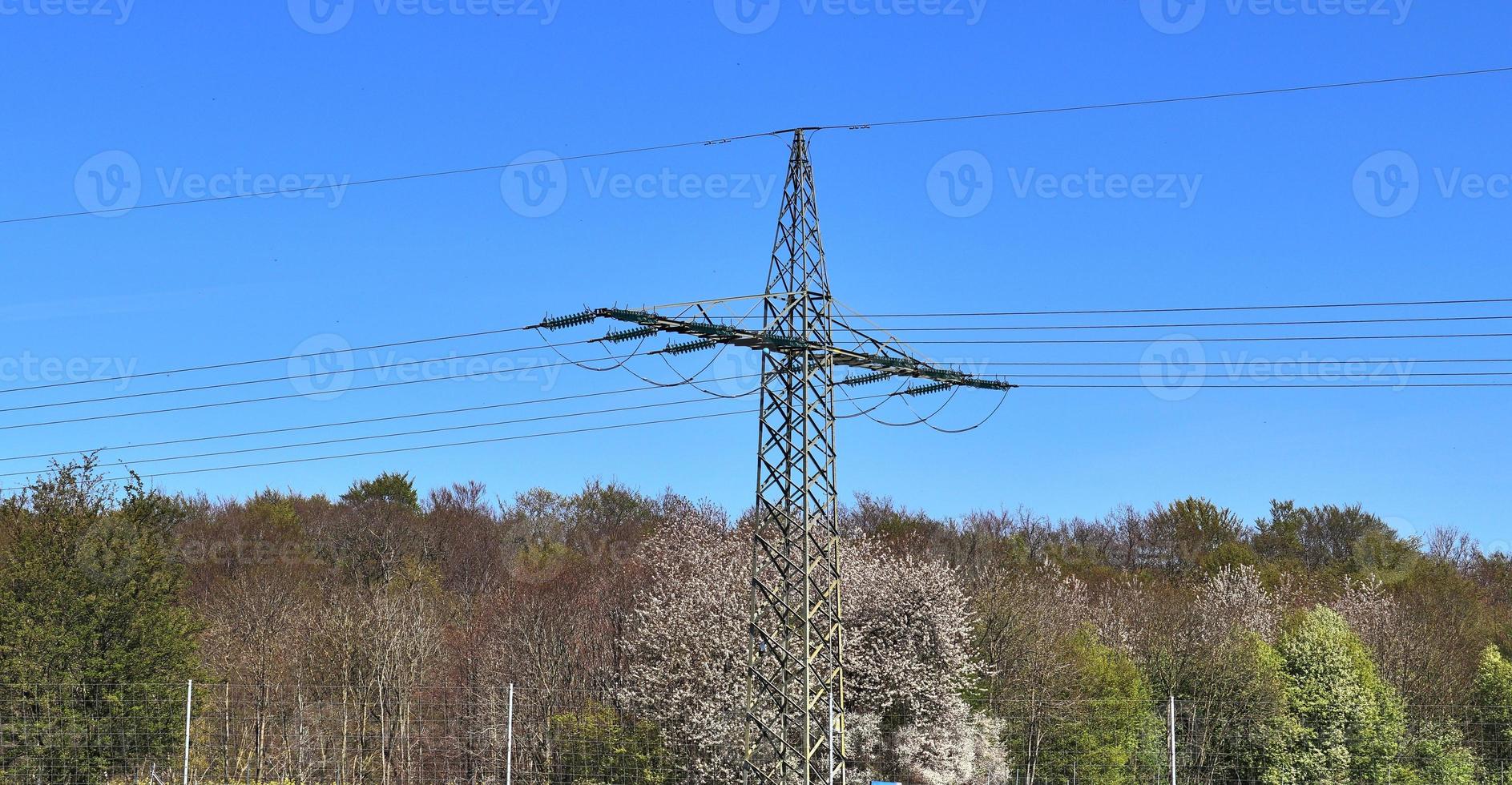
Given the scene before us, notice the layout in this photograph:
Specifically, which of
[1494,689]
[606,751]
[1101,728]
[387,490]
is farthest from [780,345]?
[387,490]

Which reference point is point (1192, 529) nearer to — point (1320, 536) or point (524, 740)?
point (1320, 536)

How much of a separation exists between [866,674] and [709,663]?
3.80m

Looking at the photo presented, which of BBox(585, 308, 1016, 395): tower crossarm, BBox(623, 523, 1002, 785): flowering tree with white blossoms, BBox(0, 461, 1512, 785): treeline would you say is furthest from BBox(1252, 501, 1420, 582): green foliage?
BBox(585, 308, 1016, 395): tower crossarm

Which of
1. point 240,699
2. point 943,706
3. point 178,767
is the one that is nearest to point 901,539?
point 943,706

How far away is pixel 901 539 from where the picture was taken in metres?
56.5

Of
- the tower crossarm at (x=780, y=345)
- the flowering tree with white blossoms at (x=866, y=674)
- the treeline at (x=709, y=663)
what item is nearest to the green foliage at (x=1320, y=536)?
the treeline at (x=709, y=663)

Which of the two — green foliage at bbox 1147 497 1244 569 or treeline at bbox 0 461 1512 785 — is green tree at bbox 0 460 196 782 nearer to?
treeline at bbox 0 461 1512 785

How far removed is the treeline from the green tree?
0.16ft

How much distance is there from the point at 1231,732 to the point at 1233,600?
10.4 m

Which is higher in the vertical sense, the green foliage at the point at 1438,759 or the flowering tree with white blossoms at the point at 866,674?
the flowering tree with white blossoms at the point at 866,674

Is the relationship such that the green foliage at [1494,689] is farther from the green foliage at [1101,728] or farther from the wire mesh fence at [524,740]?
the green foliage at [1101,728]

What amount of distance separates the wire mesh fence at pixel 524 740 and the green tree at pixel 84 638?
5cm

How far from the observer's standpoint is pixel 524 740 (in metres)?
34.5

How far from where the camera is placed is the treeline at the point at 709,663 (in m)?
27.3
